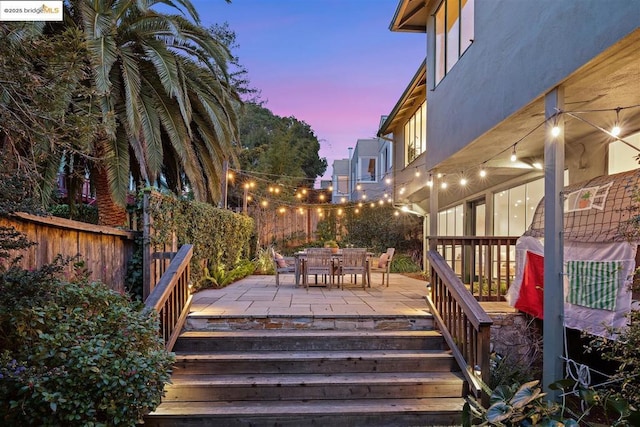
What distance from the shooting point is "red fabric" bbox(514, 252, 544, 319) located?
467 centimetres

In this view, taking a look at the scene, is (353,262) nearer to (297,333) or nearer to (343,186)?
(297,333)

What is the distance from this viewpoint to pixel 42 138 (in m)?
2.82

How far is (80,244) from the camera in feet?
13.7

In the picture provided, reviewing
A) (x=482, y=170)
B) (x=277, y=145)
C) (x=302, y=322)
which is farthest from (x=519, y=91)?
(x=277, y=145)

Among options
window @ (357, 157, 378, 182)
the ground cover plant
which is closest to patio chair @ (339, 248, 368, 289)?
the ground cover plant

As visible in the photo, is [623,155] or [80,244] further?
[623,155]

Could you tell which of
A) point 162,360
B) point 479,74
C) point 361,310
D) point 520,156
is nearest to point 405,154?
point 520,156

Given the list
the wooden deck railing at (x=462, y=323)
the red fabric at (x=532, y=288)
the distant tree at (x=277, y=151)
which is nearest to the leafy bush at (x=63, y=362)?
the wooden deck railing at (x=462, y=323)

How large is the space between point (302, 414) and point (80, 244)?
115 inches

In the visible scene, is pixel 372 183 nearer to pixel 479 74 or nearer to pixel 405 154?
pixel 405 154

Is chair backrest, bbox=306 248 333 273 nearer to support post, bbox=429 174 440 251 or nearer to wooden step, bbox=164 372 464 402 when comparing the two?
support post, bbox=429 174 440 251

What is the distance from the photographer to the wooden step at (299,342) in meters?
4.38

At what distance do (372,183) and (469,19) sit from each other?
14818 millimetres

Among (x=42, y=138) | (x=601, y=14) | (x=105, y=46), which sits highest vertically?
(x=105, y=46)
